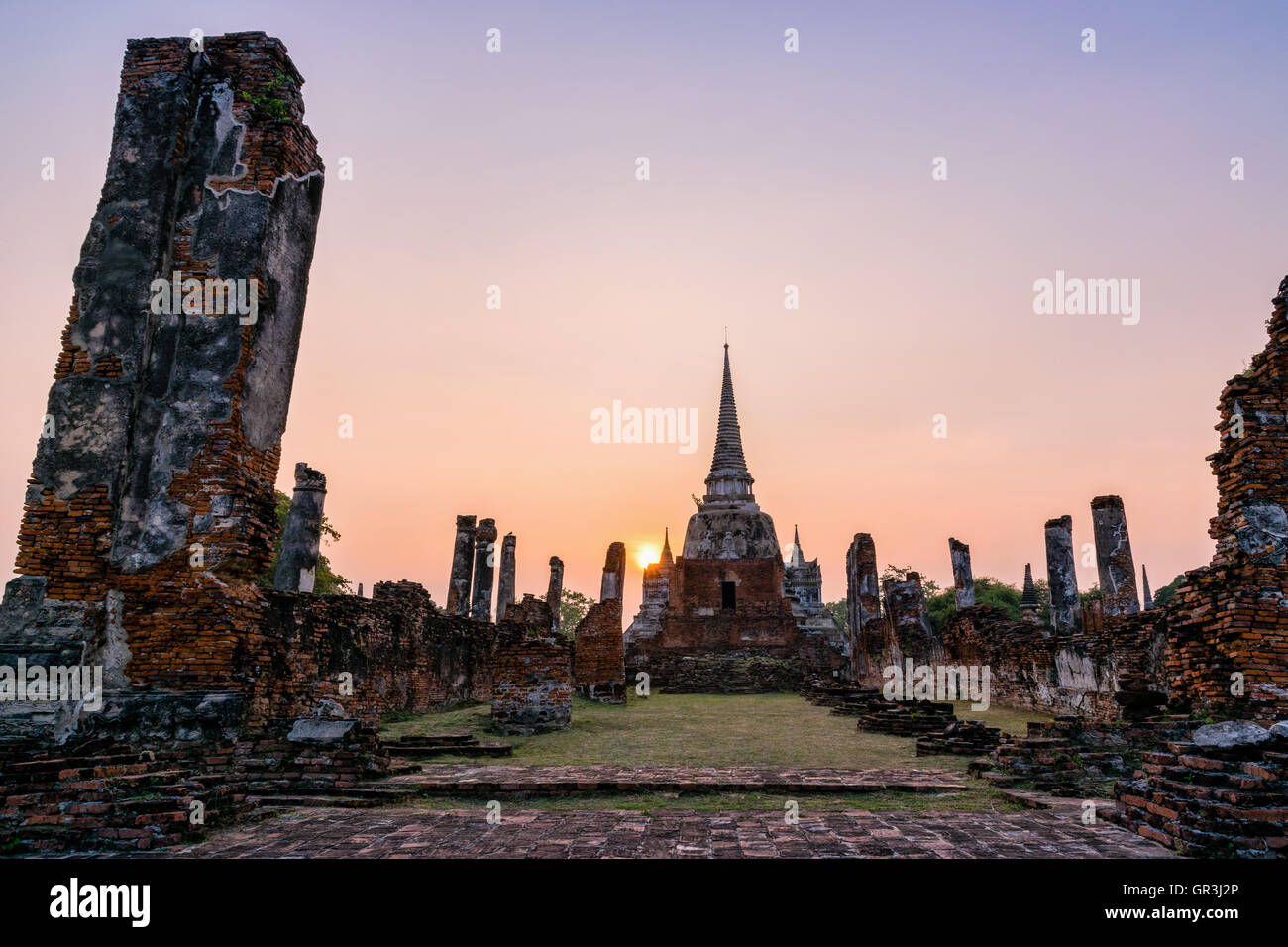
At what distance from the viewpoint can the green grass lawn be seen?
8.57 metres

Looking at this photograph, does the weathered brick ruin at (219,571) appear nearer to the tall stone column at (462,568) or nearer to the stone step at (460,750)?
the stone step at (460,750)

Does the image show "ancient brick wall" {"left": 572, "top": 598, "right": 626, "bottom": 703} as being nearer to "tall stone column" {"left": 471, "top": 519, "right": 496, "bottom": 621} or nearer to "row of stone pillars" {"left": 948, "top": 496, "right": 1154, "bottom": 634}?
"tall stone column" {"left": 471, "top": 519, "right": 496, "bottom": 621}

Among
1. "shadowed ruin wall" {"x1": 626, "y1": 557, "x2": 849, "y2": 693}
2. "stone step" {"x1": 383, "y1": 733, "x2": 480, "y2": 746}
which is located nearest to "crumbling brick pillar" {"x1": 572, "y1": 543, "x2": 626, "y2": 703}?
"shadowed ruin wall" {"x1": 626, "y1": 557, "x2": 849, "y2": 693}

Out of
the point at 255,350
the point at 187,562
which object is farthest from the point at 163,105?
the point at 187,562

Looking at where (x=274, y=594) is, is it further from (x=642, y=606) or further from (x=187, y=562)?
(x=642, y=606)

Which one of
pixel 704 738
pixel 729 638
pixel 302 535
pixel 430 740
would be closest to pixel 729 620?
pixel 729 638

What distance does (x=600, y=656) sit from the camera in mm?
18641

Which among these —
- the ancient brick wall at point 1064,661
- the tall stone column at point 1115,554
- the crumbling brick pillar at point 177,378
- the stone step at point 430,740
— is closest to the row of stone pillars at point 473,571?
the ancient brick wall at point 1064,661

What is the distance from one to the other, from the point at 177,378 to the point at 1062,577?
19006mm

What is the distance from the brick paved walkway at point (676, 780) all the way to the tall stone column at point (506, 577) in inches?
817

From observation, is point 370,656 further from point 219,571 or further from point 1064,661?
point 1064,661

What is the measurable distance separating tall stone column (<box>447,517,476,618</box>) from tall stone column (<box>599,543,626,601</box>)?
511 cm

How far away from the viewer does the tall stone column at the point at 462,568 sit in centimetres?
2353

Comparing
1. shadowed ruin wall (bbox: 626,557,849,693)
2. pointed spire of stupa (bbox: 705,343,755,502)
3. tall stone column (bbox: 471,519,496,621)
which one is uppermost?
pointed spire of stupa (bbox: 705,343,755,502)
